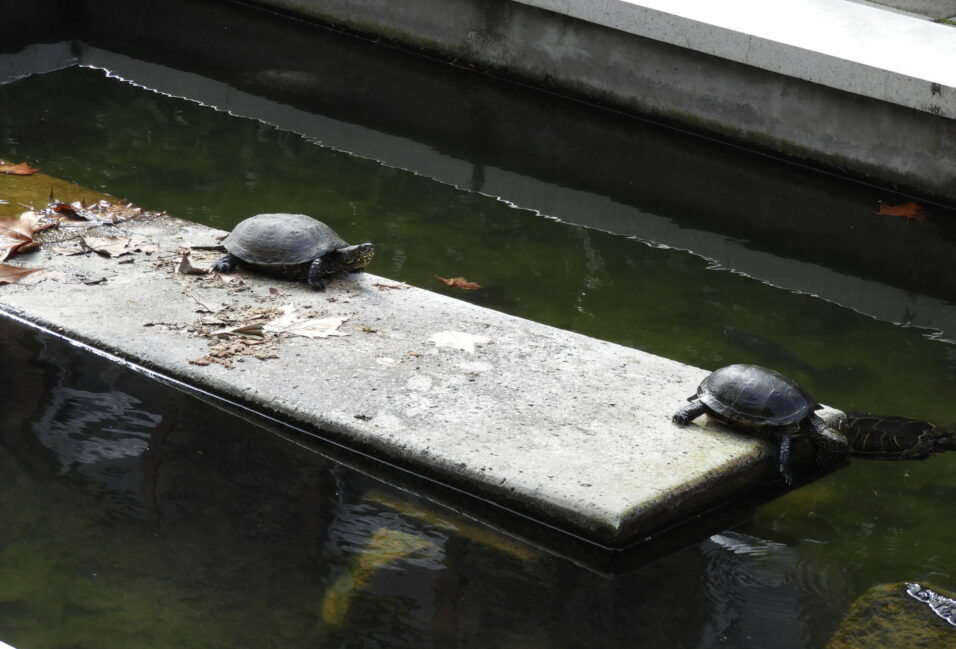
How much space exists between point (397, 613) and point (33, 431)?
2.02 metres

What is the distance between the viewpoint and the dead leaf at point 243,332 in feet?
18.9

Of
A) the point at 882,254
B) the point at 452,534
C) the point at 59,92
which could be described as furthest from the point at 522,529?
the point at 59,92

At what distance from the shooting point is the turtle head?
6.29 metres

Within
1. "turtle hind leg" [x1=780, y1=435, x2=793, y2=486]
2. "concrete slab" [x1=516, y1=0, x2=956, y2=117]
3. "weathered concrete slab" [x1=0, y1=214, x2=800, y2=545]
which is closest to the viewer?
"weathered concrete slab" [x1=0, y1=214, x2=800, y2=545]

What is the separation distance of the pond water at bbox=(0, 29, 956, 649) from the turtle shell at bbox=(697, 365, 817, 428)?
0.39m

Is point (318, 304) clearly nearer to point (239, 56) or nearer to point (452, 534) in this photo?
point (452, 534)

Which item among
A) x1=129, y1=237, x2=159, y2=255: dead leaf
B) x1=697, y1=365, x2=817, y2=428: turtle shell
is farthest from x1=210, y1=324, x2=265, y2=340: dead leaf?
x1=697, y1=365, x2=817, y2=428: turtle shell

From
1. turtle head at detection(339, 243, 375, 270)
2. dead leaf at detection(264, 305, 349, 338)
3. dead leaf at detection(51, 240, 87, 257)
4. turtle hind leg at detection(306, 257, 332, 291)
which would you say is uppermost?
turtle head at detection(339, 243, 375, 270)

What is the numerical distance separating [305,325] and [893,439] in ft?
9.49

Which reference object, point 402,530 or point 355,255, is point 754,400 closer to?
point 402,530

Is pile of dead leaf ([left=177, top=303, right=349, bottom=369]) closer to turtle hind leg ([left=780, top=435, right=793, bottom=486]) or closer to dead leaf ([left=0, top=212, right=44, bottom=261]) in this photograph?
dead leaf ([left=0, top=212, right=44, bottom=261])

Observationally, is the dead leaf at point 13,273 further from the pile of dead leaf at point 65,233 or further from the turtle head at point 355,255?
the turtle head at point 355,255

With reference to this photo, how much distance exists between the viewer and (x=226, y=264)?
634cm

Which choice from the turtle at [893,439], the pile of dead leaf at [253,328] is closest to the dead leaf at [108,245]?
the pile of dead leaf at [253,328]
